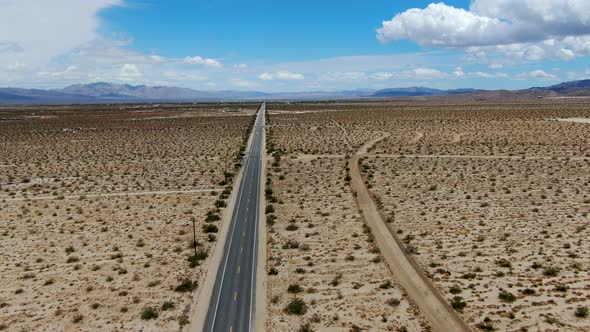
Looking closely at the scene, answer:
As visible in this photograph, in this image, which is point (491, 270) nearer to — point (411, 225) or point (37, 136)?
point (411, 225)

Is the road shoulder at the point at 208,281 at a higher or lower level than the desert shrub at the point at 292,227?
lower

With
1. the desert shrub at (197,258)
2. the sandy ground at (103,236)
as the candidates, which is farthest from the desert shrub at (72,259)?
the desert shrub at (197,258)

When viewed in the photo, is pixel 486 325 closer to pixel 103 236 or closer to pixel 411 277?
pixel 411 277

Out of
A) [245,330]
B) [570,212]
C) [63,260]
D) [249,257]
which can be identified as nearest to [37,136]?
[63,260]

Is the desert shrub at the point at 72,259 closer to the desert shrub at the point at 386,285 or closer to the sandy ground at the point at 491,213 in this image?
the sandy ground at the point at 491,213

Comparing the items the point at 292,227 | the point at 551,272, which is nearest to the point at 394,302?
the point at 551,272

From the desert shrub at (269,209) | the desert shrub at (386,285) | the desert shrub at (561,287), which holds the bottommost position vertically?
the desert shrub at (386,285)
